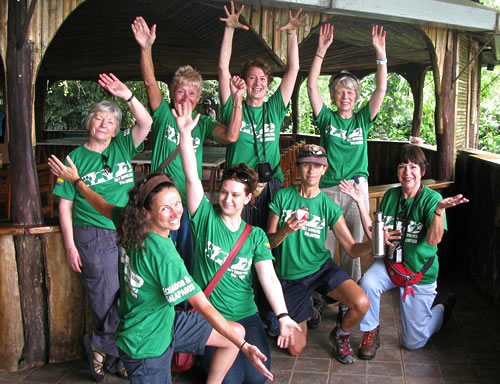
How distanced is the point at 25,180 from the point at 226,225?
5.34 ft

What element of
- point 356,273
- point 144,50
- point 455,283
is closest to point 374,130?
point 455,283

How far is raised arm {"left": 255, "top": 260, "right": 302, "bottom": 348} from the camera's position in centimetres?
303

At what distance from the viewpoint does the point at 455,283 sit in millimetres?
6250

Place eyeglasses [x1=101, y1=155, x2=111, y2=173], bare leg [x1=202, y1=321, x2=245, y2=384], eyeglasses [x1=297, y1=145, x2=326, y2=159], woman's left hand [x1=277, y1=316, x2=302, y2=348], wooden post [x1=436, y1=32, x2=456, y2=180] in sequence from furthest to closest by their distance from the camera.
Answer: wooden post [x1=436, y1=32, x2=456, y2=180] → eyeglasses [x1=297, y1=145, x2=326, y2=159] → eyeglasses [x1=101, y1=155, x2=111, y2=173] → bare leg [x1=202, y1=321, x2=245, y2=384] → woman's left hand [x1=277, y1=316, x2=302, y2=348]

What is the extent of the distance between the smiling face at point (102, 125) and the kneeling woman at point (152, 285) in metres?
1.05

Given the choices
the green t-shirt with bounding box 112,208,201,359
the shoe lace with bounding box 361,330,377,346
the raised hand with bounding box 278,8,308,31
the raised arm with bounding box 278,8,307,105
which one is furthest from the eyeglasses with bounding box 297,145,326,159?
the green t-shirt with bounding box 112,208,201,359

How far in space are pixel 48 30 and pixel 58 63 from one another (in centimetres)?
810

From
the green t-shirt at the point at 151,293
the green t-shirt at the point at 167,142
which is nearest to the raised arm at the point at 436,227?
the green t-shirt at the point at 167,142

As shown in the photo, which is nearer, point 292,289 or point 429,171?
point 292,289

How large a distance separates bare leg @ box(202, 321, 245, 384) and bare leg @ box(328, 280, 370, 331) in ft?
3.55

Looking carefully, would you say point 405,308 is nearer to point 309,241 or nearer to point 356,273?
point 356,273

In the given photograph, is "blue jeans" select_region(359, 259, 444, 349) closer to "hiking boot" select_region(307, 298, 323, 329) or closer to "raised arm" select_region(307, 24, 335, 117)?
"hiking boot" select_region(307, 298, 323, 329)

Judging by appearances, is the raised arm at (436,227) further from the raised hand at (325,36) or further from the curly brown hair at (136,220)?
the curly brown hair at (136,220)

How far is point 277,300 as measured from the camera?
330 cm
